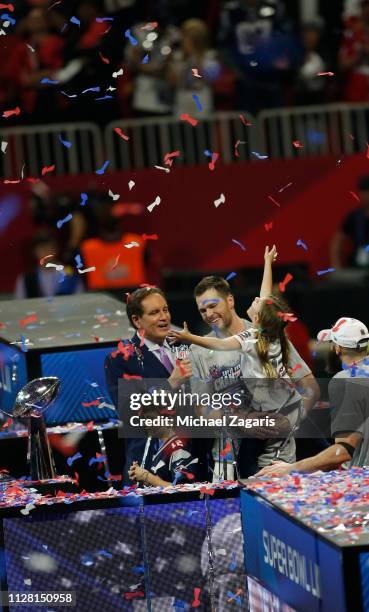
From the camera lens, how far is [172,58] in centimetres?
1456

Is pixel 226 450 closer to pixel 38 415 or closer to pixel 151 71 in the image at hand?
pixel 38 415

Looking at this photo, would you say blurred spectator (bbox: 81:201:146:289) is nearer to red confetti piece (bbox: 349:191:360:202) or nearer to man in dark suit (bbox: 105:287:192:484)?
red confetti piece (bbox: 349:191:360:202)

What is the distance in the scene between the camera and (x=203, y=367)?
745cm

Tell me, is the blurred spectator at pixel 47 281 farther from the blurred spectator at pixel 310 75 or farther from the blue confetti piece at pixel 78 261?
the blurred spectator at pixel 310 75

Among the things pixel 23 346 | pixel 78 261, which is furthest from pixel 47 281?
pixel 23 346

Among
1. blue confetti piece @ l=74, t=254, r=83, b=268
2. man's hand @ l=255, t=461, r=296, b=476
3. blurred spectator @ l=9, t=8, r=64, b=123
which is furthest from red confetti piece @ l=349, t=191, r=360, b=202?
man's hand @ l=255, t=461, r=296, b=476

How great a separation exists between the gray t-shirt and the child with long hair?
19.7 inches

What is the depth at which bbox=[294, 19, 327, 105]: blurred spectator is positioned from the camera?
1527 cm

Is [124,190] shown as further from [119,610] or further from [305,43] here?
[119,610]

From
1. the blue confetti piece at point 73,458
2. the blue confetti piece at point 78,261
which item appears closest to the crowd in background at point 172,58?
the blue confetti piece at point 78,261

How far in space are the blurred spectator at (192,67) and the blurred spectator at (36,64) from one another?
3.63 feet

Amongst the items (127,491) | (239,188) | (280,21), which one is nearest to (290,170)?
(239,188)

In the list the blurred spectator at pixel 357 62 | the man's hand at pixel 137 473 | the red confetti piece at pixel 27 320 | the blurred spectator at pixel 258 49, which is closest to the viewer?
the man's hand at pixel 137 473

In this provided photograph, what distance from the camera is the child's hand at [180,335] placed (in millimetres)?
7379
